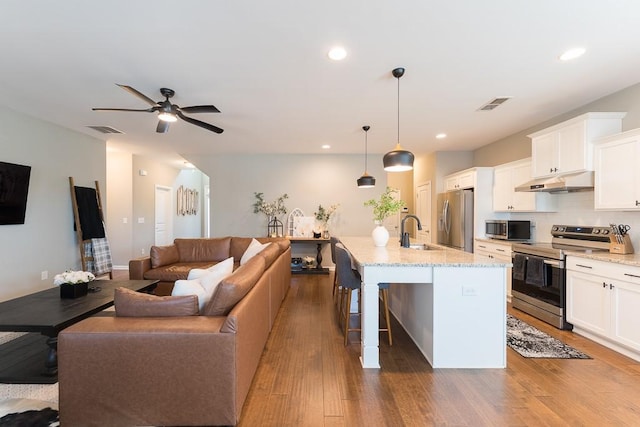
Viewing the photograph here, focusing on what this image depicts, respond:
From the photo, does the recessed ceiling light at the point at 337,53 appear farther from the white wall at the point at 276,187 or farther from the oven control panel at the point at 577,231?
the white wall at the point at 276,187

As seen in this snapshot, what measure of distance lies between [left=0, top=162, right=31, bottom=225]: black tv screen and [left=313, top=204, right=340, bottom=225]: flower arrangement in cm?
488

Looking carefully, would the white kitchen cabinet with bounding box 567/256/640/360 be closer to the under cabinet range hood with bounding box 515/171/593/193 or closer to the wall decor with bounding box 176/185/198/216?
the under cabinet range hood with bounding box 515/171/593/193

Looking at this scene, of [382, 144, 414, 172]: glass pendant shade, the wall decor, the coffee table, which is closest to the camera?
the coffee table

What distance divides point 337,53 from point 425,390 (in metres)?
2.73

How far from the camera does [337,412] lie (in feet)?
6.39

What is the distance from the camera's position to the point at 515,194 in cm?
462

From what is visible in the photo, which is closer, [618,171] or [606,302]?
[606,302]

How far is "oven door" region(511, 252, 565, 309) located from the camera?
132 inches


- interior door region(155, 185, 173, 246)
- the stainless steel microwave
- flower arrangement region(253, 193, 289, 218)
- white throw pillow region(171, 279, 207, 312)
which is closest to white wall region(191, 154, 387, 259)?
flower arrangement region(253, 193, 289, 218)

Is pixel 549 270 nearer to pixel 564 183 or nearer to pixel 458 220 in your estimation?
pixel 564 183

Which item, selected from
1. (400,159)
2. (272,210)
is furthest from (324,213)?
(400,159)

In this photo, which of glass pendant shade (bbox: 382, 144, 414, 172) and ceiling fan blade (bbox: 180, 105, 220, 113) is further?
ceiling fan blade (bbox: 180, 105, 220, 113)

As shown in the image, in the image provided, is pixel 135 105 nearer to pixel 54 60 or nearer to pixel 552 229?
pixel 54 60

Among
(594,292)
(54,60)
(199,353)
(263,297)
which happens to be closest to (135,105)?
(54,60)
